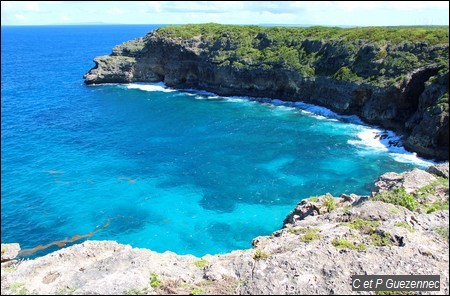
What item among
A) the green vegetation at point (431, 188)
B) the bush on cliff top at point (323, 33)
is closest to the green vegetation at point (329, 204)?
the green vegetation at point (431, 188)

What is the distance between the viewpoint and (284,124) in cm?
6769

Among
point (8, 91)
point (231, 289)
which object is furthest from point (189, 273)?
point (8, 91)

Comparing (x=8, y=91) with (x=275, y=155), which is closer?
(x=275, y=155)

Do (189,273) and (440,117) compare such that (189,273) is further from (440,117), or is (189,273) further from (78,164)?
(440,117)

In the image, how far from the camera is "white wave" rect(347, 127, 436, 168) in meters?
50.7

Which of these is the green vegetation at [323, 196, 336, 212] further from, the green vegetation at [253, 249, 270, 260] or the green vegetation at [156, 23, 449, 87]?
the green vegetation at [156, 23, 449, 87]

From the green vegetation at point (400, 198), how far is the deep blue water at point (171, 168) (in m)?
14.7

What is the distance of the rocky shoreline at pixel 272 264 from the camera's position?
48.7ft

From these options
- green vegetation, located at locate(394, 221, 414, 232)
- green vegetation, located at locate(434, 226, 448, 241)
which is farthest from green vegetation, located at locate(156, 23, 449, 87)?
green vegetation, located at locate(394, 221, 414, 232)

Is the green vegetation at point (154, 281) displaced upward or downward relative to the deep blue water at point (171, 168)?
upward

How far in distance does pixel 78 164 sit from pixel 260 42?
59007 mm

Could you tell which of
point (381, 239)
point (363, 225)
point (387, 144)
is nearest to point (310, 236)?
point (363, 225)

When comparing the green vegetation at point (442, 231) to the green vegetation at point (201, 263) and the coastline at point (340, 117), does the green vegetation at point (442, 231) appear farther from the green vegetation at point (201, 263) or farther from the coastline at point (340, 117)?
the coastline at point (340, 117)

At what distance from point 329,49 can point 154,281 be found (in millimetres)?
74460
